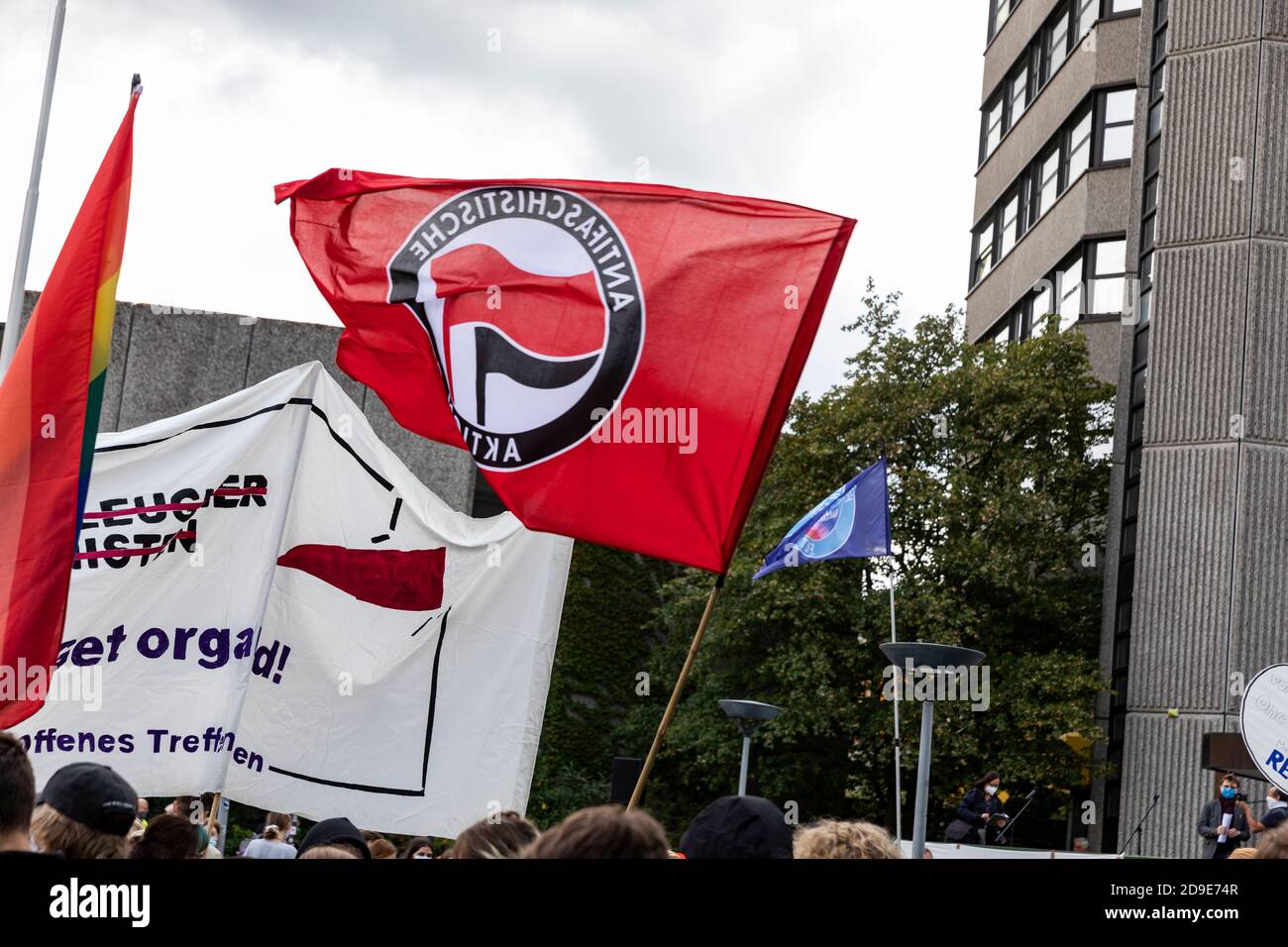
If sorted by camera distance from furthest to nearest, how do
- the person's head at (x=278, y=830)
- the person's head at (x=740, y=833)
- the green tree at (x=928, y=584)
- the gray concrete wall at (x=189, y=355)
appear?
1. the green tree at (x=928, y=584)
2. the gray concrete wall at (x=189, y=355)
3. the person's head at (x=278, y=830)
4. the person's head at (x=740, y=833)

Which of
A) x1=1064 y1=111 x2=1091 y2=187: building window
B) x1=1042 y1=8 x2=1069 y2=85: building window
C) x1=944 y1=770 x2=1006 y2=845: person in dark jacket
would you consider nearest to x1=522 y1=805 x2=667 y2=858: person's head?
x1=944 y1=770 x2=1006 y2=845: person in dark jacket

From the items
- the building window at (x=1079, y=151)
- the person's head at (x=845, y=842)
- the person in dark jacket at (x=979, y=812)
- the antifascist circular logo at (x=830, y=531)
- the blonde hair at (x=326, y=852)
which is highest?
the building window at (x=1079, y=151)

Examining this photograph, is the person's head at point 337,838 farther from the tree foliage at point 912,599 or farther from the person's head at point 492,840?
the tree foliage at point 912,599

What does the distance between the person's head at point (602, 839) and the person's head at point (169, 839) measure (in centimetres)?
316

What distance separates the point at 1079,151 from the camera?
32.0 meters

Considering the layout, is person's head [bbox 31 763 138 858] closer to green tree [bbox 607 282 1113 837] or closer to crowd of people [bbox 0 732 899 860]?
crowd of people [bbox 0 732 899 860]

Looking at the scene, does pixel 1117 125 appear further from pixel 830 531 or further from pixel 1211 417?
pixel 830 531

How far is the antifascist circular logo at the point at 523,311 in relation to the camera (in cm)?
631

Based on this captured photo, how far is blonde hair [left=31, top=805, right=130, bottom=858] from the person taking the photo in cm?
400

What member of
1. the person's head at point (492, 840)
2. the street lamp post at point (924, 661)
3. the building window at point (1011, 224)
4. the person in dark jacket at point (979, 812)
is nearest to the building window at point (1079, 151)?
the building window at point (1011, 224)

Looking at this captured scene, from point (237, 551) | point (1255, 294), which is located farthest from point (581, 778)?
point (237, 551)

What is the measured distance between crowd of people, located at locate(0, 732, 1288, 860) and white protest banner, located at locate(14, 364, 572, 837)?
1453 millimetres

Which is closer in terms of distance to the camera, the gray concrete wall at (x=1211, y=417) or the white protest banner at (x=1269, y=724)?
the white protest banner at (x=1269, y=724)
